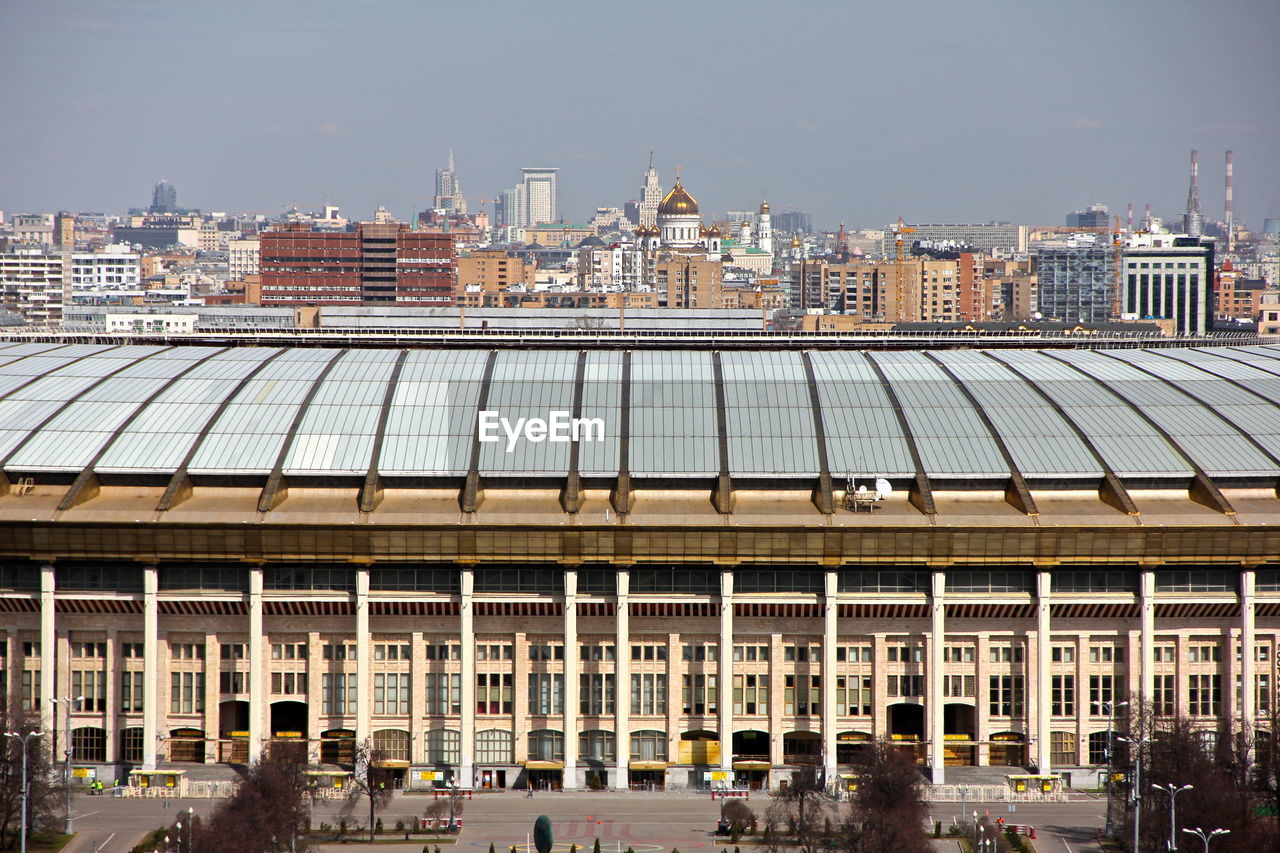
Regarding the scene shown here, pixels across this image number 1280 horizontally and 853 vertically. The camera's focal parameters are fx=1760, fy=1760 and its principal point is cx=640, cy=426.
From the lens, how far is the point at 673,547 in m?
84.9

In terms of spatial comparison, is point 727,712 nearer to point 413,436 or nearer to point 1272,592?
point 413,436

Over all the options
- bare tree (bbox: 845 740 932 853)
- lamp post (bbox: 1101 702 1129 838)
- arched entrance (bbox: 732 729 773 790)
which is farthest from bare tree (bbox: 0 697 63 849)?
lamp post (bbox: 1101 702 1129 838)

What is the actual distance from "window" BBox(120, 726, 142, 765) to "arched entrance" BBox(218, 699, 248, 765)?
13.1ft

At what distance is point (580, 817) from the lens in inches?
3179

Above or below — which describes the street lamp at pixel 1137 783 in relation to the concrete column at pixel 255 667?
below

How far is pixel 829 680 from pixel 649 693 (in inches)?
351

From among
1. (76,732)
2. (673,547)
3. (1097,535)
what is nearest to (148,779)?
(76,732)

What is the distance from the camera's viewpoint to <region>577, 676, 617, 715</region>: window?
87000mm

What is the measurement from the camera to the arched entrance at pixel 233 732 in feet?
285

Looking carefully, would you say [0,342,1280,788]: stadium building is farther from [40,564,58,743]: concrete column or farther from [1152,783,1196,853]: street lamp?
[1152,783,1196,853]: street lamp

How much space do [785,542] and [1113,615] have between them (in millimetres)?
16932

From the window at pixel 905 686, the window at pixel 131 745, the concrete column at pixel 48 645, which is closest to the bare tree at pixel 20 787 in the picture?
the concrete column at pixel 48 645

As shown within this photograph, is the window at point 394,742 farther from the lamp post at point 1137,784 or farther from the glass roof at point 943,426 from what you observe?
the lamp post at point 1137,784

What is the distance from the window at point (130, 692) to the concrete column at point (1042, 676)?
44240 mm
